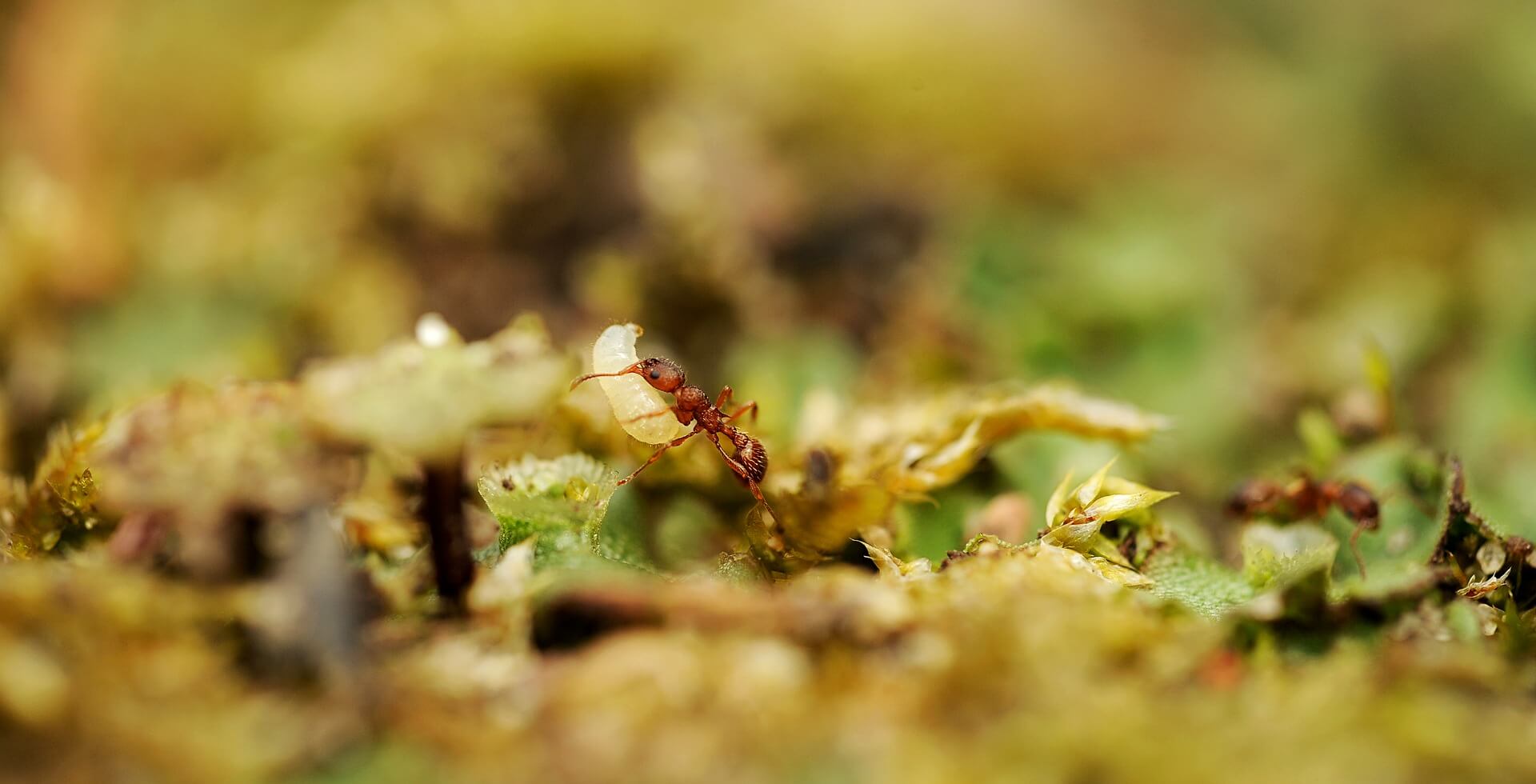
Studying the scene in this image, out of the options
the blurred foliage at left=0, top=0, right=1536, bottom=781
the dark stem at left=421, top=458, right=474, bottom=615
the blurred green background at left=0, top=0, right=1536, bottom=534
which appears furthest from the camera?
the blurred green background at left=0, top=0, right=1536, bottom=534

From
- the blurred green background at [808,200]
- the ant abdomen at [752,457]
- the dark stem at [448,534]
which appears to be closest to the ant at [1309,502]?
the blurred green background at [808,200]

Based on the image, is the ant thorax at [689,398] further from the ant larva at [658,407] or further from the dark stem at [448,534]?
the dark stem at [448,534]

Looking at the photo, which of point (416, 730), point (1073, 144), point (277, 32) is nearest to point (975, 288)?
point (1073, 144)

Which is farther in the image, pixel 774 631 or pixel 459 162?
pixel 459 162

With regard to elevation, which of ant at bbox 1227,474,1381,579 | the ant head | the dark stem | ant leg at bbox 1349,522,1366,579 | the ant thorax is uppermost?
the ant head

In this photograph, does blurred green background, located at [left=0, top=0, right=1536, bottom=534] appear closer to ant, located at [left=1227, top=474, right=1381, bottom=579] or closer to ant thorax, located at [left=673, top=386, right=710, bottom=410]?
ant, located at [left=1227, top=474, right=1381, bottom=579]

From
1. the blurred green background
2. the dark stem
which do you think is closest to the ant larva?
the dark stem

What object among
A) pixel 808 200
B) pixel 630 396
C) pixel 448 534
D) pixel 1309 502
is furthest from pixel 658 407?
pixel 808 200

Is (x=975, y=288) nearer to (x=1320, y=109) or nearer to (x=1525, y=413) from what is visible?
(x=1525, y=413)
